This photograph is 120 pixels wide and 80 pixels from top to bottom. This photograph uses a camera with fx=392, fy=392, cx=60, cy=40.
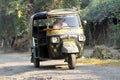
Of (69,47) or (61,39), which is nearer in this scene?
(69,47)

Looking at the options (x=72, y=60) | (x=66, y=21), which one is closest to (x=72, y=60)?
(x=72, y=60)

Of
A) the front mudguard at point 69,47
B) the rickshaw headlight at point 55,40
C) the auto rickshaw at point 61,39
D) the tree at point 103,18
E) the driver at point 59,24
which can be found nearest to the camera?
the front mudguard at point 69,47

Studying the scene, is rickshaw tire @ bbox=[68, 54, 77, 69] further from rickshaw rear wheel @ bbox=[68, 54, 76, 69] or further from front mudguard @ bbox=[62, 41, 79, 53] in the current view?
front mudguard @ bbox=[62, 41, 79, 53]

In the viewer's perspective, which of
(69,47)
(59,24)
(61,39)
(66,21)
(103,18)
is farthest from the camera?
(103,18)

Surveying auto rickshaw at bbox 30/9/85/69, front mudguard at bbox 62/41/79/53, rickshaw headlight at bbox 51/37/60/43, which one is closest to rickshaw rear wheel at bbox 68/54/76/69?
auto rickshaw at bbox 30/9/85/69

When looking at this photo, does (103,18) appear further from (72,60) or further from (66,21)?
(72,60)

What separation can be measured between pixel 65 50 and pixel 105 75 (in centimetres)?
261

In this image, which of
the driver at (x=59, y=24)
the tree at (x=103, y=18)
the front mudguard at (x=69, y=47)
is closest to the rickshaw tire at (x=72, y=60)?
the front mudguard at (x=69, y=47)

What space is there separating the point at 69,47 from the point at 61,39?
0.56 meters

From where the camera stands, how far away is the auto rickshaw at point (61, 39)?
15.3m

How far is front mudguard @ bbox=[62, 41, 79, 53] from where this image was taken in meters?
15.1

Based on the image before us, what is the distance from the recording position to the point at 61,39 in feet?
51.1

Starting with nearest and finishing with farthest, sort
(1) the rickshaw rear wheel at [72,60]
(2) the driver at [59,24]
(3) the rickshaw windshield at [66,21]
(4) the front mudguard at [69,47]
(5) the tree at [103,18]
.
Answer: (4) the front mudguard at [69,47], (1) the rickshaw rear wheel at [72,60], (2) the driver at [59,24], (3) the rickshaw windshield at [66,21], (5) the tree at [103,18]

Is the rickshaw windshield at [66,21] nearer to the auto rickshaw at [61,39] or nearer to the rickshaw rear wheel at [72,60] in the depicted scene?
the auto rickshaw at [61,39]
